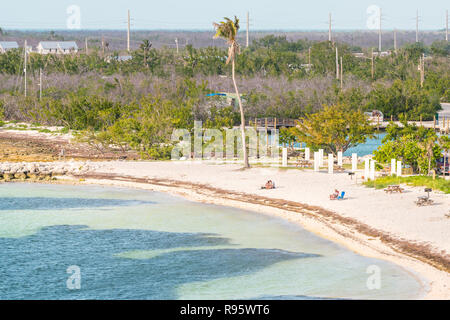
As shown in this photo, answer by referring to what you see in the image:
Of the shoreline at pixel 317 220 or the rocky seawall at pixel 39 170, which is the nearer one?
the shoreline at pixel 317 220

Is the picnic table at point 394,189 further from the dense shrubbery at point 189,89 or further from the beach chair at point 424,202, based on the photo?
the dense shrubbery at point 189,89

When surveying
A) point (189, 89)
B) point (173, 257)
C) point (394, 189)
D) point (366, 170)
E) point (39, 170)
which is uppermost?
point (189, 89)

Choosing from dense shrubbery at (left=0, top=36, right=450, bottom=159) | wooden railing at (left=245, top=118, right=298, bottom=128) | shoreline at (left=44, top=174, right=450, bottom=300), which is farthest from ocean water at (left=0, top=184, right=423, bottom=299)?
wooden railing at (left=245, top=118, right=298, bottom=128)

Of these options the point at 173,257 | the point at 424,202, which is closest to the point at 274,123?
the point at 424,202

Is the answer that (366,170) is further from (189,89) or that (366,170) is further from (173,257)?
(189,89)

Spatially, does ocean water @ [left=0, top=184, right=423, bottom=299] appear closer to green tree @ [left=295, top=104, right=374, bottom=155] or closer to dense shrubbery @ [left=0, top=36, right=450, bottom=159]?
green tree @ [left=295, top=104, right=374, bottom=155]

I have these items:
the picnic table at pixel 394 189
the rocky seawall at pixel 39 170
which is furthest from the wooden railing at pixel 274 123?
the picnic table at pixel 394 189
